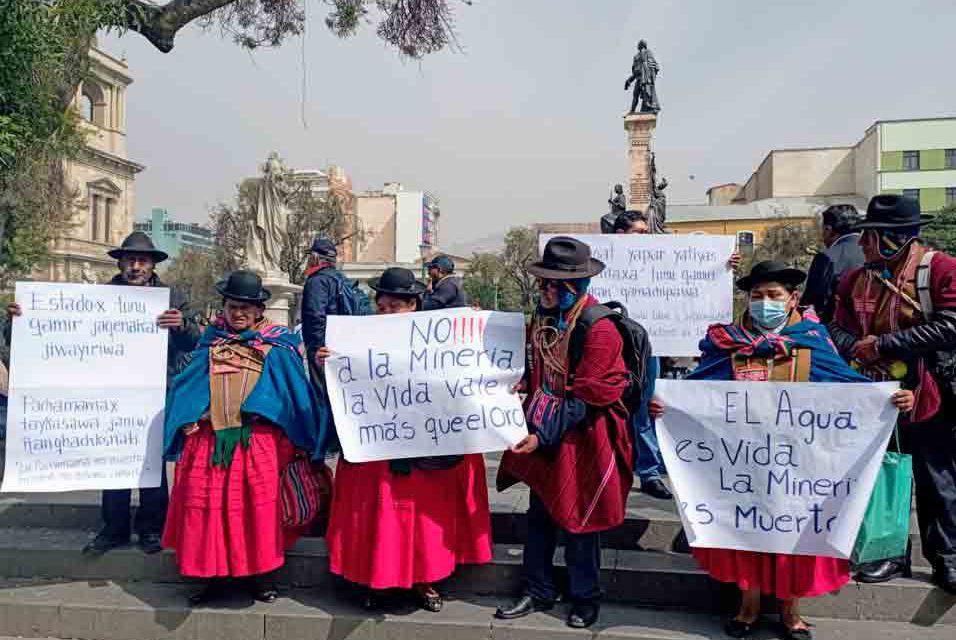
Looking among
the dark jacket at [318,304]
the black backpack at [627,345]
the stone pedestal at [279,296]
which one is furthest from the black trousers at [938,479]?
the stone pedestal at [279,296]

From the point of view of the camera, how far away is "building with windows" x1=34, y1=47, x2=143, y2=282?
57406 millimetres

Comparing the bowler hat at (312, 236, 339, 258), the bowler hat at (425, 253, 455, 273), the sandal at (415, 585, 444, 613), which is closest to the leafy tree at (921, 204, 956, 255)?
the bowler hat at (425, 253, 455, 273)

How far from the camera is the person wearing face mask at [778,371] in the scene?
3.64 m

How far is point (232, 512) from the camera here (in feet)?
13.2

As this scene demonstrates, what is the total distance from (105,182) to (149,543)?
64310 mm

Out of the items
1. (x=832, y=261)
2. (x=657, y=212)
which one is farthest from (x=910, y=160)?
(x=832, y=261)

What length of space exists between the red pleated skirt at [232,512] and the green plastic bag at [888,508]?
2996 mm

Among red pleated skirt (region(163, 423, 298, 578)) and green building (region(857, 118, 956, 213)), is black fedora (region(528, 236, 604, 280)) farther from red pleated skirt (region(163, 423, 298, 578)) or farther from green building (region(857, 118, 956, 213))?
green building (region(857, 118, 956, 213))

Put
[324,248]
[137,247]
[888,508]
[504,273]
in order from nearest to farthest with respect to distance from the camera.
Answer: [888,508], [137,247], [324,248], [504,273]

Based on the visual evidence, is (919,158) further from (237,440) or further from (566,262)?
(237,440)

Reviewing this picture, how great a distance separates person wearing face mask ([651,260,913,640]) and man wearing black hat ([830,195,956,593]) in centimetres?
34

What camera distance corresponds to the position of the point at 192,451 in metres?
4.17

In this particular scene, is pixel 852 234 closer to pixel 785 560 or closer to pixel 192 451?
pixel 785 560

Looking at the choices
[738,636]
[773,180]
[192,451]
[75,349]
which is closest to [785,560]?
[738,636]
